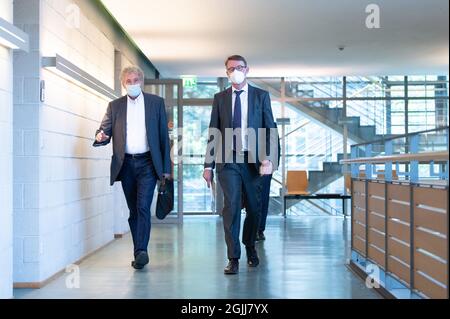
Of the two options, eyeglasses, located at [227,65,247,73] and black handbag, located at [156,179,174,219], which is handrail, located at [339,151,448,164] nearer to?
eyeglasses, located at [227,65,247,73]

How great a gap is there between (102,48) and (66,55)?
179 centimetres

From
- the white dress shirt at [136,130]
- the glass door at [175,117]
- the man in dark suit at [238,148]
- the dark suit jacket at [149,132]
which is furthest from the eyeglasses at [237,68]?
the glass door at [175,117]

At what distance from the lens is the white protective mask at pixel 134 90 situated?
212 inches

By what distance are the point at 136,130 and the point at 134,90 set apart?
32cm

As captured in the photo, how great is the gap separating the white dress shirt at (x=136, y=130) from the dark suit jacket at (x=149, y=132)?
1.4 inches

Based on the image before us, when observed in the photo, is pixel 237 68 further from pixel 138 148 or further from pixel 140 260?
pixel 140 260

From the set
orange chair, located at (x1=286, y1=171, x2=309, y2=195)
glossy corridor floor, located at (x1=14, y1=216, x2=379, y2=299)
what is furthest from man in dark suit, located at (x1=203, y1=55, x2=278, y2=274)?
orange chair, located at (x1=286, y1=171, x2=309, y2=195)

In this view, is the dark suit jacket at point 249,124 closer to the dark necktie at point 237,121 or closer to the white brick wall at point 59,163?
the dark necktie at point 237,121

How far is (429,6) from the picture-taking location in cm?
689

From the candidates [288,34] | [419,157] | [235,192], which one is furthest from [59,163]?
[288,34]

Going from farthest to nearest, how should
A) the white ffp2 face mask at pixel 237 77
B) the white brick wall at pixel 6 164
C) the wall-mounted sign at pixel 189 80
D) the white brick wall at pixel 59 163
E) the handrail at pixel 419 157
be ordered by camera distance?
the wall-mounted sign at pixel 189 80, the white ffp2 face mask at pixel 237 77, the white brick wall at pixel 59 163, the white brick wall at pixel 6 164, the handrail at pixel 419 157

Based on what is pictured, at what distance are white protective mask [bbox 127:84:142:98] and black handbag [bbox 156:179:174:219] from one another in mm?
726

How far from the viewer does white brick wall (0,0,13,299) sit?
12.8 feet
